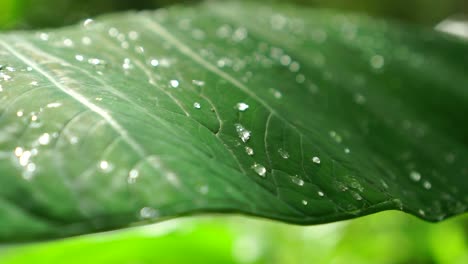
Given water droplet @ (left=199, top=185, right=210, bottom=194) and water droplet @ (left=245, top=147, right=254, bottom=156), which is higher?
water droplet @ (left=199, top=185, right=210, bottom=194)

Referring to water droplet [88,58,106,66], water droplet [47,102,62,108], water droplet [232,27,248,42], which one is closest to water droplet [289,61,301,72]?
water droplet [232,27,248,42]

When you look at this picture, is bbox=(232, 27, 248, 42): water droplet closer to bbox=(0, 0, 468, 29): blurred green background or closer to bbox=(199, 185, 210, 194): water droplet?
bbox=(199, 185, 210, 194): water droplet

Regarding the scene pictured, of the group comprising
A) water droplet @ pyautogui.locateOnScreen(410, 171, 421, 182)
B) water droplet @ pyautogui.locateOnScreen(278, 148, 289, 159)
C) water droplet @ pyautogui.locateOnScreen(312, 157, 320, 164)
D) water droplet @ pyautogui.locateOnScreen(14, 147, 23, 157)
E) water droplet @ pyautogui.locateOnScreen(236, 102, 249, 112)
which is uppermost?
water droplet @ pyautogui.locateOnScreen(14, 147, 23, 157)

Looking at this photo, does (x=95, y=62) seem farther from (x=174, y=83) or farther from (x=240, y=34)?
(x=240, y=34)

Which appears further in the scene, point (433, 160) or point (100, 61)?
point (433, 160)

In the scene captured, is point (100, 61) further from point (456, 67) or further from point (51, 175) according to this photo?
point (456, 67)

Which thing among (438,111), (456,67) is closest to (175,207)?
(438,111)

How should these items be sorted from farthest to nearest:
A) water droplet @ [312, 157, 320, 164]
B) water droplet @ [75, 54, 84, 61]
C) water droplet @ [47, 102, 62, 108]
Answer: water droplet @ [75, 54, 84, 61] < water droplet @ [312, 157, 320, 164] < water droplet @ [47, 102, 62, 108]

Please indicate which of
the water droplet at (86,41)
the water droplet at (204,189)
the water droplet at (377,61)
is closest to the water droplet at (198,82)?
the water droplet at (86,41)

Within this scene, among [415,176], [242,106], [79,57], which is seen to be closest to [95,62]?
[79,57]
